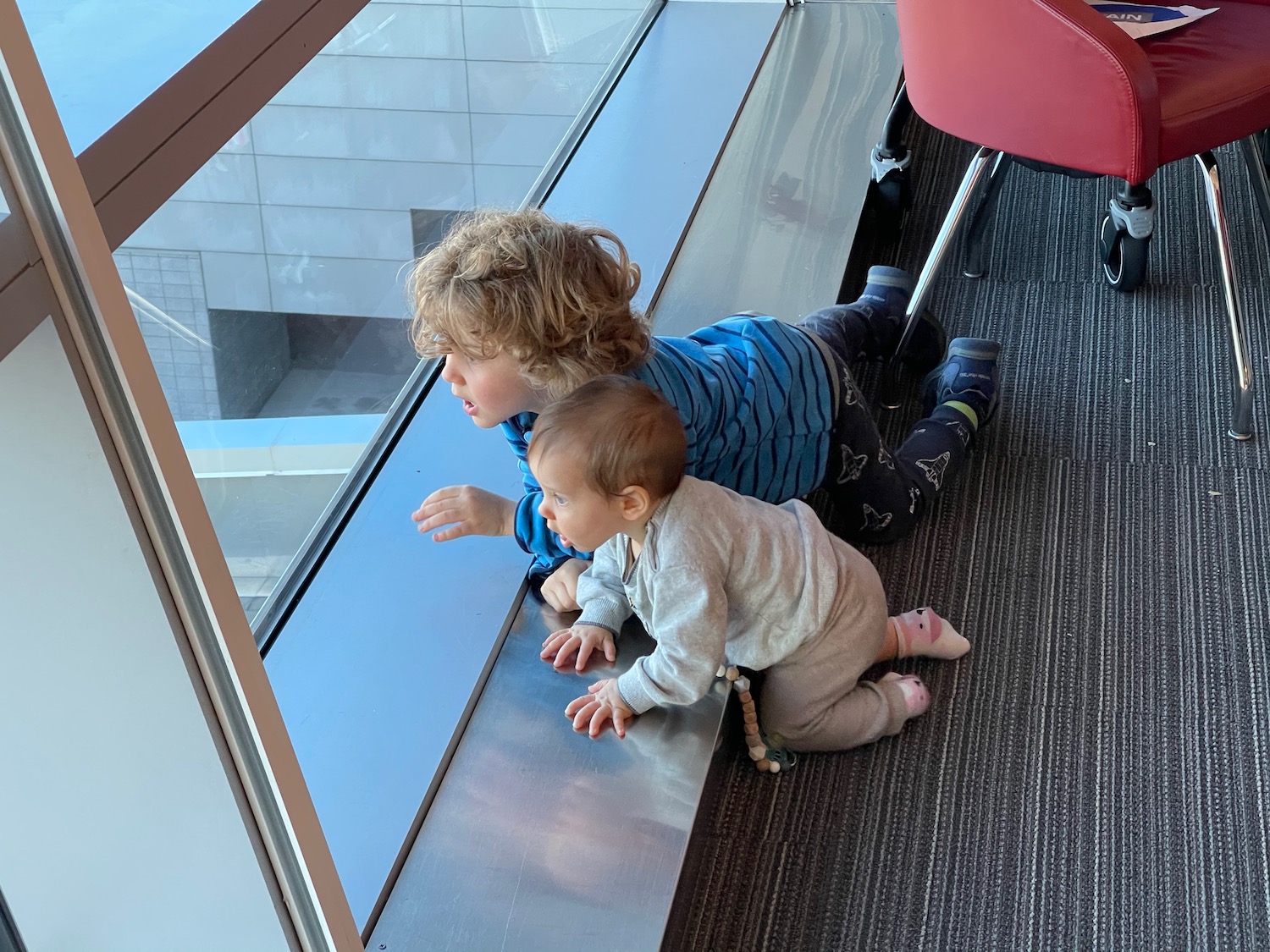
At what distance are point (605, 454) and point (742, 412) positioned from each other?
1.09ft

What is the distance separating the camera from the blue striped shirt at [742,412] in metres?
1.31

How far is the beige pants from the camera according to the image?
1270mm

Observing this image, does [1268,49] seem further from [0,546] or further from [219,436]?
[0,546]

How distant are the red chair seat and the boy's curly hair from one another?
85cm

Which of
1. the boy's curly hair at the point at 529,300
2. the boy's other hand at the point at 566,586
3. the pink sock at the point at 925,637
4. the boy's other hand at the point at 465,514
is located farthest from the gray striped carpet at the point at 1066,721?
the boy's curly hair at the point at 529,300

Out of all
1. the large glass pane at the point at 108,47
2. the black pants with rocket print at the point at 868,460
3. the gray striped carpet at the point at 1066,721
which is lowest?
the gray striped carpet at the point at 1066,721

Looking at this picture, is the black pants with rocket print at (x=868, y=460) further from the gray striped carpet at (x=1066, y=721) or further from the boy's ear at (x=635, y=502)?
the boy's ear at (x=635, y=502)

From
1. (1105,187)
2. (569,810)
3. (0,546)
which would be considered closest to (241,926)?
(0,546)

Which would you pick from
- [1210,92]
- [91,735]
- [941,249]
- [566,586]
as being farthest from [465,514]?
[1210,92]

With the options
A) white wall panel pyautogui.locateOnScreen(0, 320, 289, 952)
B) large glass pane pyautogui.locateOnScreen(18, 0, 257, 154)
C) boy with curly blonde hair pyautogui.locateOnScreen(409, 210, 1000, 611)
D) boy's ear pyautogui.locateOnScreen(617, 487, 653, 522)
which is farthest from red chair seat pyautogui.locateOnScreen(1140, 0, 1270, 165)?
white wall panel pyautogui.locateOnScreen(0, 320, 289, 952)

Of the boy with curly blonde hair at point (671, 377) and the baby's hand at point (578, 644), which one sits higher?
the boy with curly blonde hair at point (671, 377)

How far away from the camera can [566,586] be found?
4.49ft

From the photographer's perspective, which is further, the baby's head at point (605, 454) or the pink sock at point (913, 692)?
the pink sock at point (913, 692)

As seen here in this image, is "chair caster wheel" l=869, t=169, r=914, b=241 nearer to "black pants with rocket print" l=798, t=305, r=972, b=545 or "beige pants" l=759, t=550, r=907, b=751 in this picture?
"black pants with rocket print" l=798, t=305, r=972, b=545
